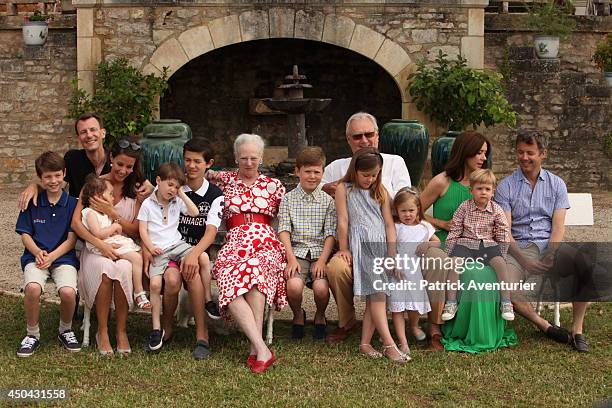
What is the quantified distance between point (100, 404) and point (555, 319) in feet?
8.44

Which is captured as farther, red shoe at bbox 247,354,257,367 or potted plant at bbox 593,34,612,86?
potted plant at bbox 593,34,612,86

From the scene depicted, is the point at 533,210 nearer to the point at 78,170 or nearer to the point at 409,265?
the point at 409,265

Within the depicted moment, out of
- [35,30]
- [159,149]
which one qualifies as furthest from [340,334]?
[35,30]

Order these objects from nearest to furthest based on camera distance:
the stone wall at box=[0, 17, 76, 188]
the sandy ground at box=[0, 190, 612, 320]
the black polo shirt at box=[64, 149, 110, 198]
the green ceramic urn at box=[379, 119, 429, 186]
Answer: the black polo shirt at box=[64, 149, 110, 198], the sandy ground at box=[0, 190, 612, 320], the green ceramic urn at box=[379, 119, 429, 186], the stone wall at box=[0, 17, 76, 188]

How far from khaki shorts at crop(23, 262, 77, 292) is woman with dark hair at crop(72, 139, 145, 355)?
62 mm

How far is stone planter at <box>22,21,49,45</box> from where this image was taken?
36.6 feet

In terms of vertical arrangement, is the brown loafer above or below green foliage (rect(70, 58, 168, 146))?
below

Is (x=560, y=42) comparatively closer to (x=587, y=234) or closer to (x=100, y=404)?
(x=587, y=234)

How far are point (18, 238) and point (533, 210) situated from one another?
500 centimetres

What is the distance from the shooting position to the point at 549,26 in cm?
1147

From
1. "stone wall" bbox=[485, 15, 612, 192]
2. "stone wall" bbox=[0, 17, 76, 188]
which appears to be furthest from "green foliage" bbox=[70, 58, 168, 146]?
"stone wall" bbox=[485, 15, 612, 192]

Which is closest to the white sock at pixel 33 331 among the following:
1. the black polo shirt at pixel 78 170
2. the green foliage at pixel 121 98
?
the black polo shirt at pixel 78 170

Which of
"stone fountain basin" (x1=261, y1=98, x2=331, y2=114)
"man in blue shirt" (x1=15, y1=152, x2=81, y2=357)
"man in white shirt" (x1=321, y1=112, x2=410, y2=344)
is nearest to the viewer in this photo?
"man in blue shirt" (x1=15, y1=152, x2=81, y2=357)

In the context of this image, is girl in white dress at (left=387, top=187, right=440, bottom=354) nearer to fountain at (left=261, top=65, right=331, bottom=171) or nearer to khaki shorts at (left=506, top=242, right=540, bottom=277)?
khaki shorts at (left=506, top=242, right=540, bottom=277)
